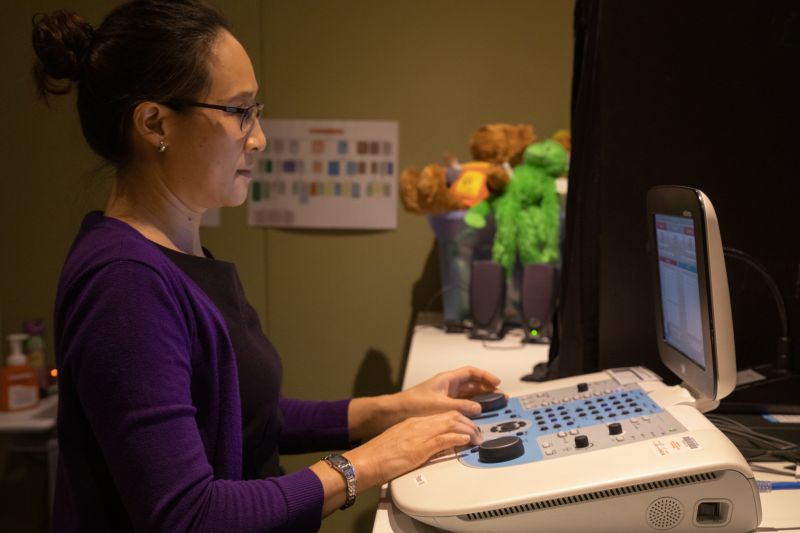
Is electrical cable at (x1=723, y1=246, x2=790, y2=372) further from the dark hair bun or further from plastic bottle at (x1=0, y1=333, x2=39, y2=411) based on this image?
plastic bottle at (x1=0, y1=333, x2=39, y2=411)

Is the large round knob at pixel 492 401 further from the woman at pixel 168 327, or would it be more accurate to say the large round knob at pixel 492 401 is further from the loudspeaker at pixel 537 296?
the loudspeaker at pixel 537 296

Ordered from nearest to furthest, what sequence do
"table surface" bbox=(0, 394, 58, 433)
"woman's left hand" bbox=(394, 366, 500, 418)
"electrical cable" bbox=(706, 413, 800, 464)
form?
"electrical cable" bbox=(706, 413, 800, 464)
"woman's left hand" bbox=(394, 366, 500, 418)
"table surface" bbox=(0, 394, 58, 433)

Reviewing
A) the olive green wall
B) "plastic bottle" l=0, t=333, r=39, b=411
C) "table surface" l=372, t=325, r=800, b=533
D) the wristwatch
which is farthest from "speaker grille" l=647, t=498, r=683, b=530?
"plastic bottle" l=0, t=333, r=39, b=411

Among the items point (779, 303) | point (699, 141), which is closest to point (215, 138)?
point (699, 141)

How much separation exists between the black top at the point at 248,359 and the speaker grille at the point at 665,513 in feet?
1.62

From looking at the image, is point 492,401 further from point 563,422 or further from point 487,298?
point 487,298

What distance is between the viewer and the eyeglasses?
85 cm

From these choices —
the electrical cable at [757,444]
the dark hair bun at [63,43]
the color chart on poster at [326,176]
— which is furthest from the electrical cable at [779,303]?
the color chart on poster at [326,176]

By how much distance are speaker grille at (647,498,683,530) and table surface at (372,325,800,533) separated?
12 cm

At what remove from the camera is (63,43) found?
0.85 metres

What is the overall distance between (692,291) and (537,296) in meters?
0.96

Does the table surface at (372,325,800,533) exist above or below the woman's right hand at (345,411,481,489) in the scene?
below

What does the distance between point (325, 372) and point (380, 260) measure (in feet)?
1.37

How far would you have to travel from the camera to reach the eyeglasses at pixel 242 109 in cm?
85
